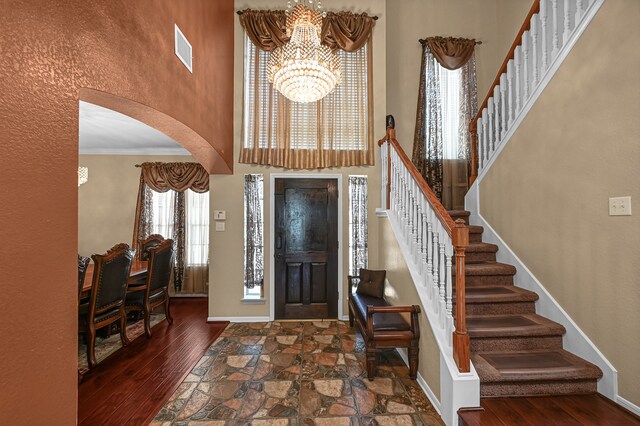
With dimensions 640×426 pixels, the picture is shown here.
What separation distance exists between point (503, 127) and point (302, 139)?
8.51ft

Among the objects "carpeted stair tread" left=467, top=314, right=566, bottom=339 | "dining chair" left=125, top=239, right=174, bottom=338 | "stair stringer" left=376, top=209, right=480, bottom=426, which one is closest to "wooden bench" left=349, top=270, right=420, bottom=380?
"stair stringer" left=376, top=209, right=480, bottom=426

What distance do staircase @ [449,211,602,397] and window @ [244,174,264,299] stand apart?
2.76m

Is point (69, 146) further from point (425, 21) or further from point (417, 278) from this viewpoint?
point (425, 21)

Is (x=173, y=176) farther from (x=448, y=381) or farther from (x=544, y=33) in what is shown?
(x=544, y=33)

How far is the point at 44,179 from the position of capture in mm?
1297

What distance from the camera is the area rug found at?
3.17 m

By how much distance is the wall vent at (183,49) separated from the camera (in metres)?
2.58

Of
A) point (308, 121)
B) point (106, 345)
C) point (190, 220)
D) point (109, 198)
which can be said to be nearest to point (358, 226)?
point (308, 121)

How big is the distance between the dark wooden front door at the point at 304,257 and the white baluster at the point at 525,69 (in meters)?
2.63

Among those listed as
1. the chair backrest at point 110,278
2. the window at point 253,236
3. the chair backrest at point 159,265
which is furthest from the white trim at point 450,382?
the chair backrest at point 159,265

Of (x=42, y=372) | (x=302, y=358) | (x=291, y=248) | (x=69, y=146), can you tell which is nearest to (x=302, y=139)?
(x=291, y=248)

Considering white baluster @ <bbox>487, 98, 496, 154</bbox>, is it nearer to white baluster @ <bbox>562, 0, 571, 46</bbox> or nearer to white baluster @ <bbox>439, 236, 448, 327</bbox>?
white baluster @ <bbox>562, 0, 571, 46</bbox>

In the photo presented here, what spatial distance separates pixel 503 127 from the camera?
345 cm

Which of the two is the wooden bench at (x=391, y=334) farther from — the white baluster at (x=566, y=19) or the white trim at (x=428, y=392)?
the white baluster at (x=566, y=19)
